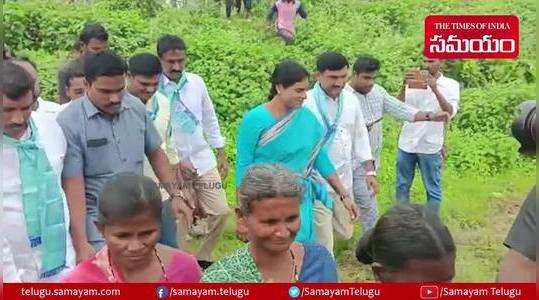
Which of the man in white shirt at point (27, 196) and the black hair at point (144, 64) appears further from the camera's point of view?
the black hair at point (144, 64)

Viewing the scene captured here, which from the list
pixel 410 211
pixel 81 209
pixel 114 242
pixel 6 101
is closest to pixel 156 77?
pixel 81 209

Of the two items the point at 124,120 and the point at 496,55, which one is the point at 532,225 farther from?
the point at 124,120

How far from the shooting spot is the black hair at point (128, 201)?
221 centimetres

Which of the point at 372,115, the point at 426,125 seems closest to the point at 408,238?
the point at 372,115

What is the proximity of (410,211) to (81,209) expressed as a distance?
1.08 m

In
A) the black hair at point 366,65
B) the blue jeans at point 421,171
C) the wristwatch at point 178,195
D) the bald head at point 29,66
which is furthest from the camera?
the blue jeans at point 421,171

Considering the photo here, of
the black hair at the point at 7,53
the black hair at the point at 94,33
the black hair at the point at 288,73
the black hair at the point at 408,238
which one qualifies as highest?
the black hair at the point at 94,33

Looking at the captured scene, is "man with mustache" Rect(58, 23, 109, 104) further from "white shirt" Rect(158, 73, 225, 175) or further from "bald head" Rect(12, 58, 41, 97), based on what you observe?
"white shirt" Rect(158, 73, 225, 175)

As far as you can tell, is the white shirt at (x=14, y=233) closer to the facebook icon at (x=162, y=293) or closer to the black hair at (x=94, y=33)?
the facebook icon at (x=162, y=293)

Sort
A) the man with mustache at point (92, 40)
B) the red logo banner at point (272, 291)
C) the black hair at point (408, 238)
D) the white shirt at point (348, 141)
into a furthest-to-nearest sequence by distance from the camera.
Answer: the white shirt at point (348, 141)
the man with mustache at point (92, 40)
the red logo banner at point (272, 291)
the black hair at point (408, 238)

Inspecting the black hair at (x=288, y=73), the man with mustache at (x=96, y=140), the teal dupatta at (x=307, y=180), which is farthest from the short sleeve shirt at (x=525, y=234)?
the man with mustache at (x=96, y=140)

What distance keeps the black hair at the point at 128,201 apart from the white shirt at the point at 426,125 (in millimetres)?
1230

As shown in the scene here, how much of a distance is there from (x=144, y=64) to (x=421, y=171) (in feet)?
4.32

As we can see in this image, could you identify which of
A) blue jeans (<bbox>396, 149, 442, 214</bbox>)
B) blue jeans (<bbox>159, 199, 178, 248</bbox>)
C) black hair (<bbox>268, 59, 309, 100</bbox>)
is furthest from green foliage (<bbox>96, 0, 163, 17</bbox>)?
blue jeans (<bbox>396, 149, 442, 214</bbox>)
